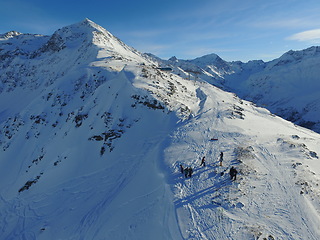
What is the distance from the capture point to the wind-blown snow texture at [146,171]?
45.6 ft

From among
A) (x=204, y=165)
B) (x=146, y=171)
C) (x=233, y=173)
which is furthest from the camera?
(x=146, y=171)

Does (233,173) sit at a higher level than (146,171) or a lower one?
higher

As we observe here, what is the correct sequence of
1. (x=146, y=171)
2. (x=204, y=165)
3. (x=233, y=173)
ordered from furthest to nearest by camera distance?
1. (x=146, y=171)
2. (x=204, y=165)
3. (x=233, y=173)

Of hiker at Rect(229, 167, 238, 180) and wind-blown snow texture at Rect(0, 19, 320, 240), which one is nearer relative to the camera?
wind-blown snow texture at Rect(0, 19, 320, 240)

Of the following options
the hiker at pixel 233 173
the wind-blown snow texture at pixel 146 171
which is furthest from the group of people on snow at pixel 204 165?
the wind-blown snow texture at pixel 146 171

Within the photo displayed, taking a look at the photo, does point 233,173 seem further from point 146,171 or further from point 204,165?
point 146,171

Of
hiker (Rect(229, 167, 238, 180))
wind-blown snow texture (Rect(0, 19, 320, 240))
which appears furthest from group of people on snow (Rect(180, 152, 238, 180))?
wind-blown snow texture (Rect(0, 19, 320, 240))

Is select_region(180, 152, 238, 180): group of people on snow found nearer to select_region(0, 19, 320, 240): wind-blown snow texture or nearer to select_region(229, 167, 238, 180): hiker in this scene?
select_region(229, 167, 238, 180): hiker

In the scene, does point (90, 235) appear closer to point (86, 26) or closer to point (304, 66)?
point (86, 26)

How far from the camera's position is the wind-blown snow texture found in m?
13.9

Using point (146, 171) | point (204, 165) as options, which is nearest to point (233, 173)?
point (204, 165)

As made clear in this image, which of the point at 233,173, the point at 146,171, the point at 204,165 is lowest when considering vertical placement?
the point at 146,171

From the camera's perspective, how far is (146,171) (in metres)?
20.5

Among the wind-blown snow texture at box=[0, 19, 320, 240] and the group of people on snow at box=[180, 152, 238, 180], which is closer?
the wind-blown snow texture at box=[0, 19, 320, 240]
